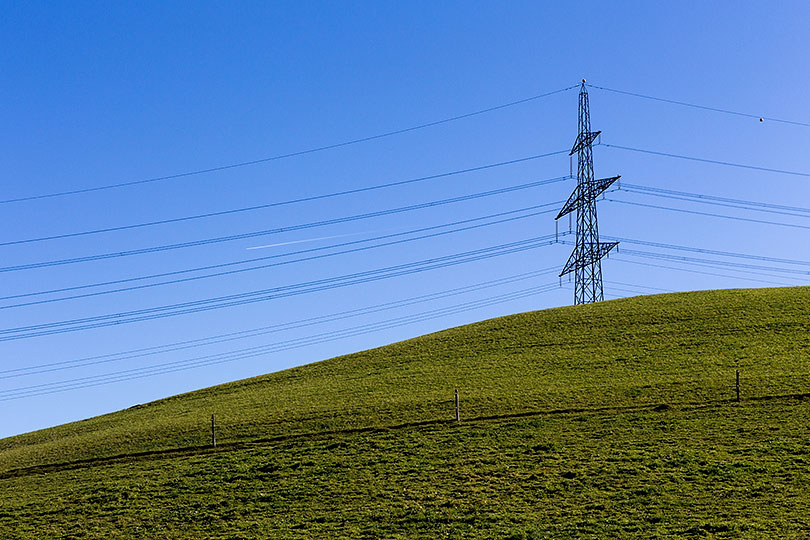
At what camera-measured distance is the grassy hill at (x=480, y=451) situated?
3045 centimetres

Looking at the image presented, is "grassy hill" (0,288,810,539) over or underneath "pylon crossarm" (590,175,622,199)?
underneath

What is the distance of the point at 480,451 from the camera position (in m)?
38.5

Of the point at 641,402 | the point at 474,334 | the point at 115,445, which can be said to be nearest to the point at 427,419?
the point at 641,402

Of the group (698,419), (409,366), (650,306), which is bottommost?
(698,419)

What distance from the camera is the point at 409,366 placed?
62.8 metres

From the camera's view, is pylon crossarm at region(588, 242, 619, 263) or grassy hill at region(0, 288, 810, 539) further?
pylon crossarm at region(588, 242, 619, 263)

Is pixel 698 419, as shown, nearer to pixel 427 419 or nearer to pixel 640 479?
pixel 640 479

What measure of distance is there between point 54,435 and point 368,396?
87.7 feet

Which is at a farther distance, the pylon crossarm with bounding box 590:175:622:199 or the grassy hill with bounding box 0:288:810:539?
the pylon crossarm with bounding box 590:175:622:199

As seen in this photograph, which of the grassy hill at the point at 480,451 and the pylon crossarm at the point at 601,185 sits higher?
the pylon crossarm at the point at 601,185

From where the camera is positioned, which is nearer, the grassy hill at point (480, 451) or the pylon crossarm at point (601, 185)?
the grassy hill at point (480, 451)

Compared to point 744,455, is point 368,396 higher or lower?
higher

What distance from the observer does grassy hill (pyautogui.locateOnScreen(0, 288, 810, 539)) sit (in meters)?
30.5

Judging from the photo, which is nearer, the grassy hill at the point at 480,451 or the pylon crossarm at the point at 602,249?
the grassy hill at the point at 480,451
